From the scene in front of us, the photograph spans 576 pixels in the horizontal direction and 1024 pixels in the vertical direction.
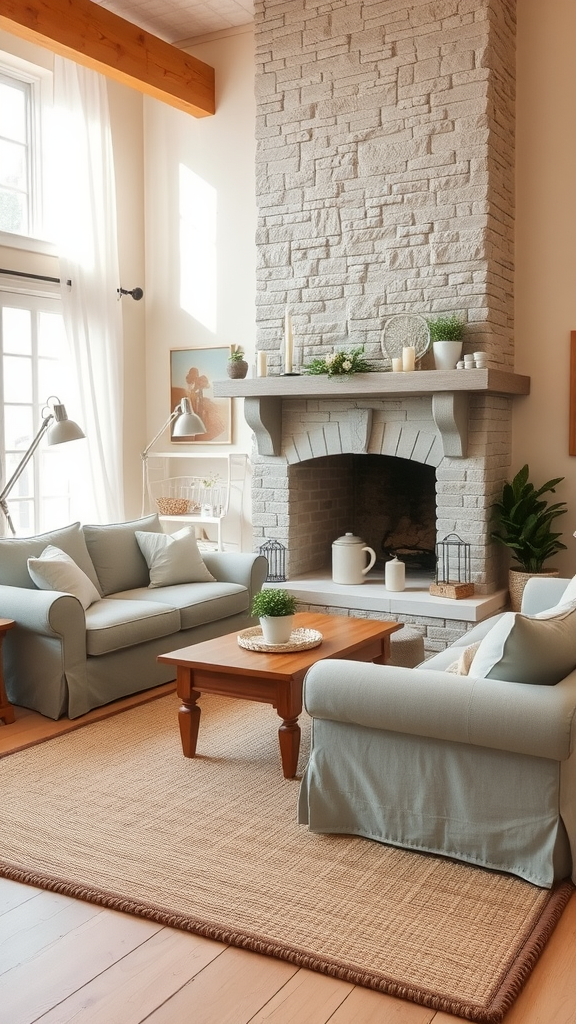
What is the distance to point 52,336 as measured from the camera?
6.44 m

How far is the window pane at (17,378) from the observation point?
6.13 metres

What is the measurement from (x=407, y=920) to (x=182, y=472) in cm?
487

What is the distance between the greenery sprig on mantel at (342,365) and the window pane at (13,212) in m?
2.25

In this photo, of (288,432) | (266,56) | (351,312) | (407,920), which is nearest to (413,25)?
(266,56)

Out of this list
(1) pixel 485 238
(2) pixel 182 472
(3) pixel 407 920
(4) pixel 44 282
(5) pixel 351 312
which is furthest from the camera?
(2) pixel 182 472

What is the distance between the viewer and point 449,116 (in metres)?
5.34

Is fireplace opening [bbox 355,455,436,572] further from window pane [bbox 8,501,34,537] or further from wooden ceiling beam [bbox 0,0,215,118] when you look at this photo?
wooden ceiling beam [bbox 0,0,215,118]

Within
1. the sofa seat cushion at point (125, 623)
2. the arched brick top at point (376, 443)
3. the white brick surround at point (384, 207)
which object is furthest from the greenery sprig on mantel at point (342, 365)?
the sofa seat cushion at point (125, 623)

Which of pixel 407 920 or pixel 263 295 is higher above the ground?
pixel 263 295

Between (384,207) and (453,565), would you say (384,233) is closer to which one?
(384,207)

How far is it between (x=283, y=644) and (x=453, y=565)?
198 cm

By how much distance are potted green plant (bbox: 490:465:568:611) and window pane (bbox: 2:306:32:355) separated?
10.7 ft

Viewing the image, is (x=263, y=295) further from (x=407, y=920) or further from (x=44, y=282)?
(x=407, y=920)

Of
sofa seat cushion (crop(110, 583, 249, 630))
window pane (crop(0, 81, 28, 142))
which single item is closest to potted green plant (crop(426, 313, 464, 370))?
sofa seat cushion (crop(110, 583, 249, 630))
